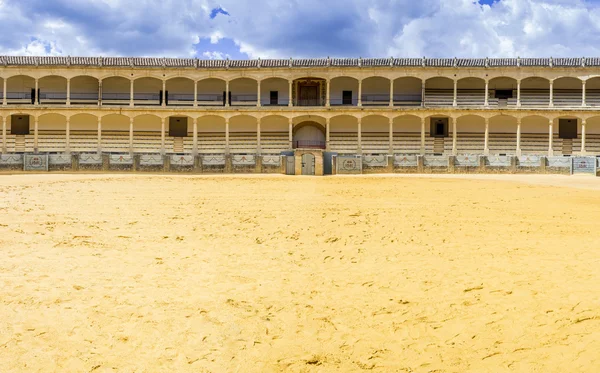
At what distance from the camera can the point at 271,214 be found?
37.4ft

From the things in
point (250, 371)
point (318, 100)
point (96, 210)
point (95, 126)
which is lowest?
point (250, 371)

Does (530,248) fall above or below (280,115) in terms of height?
below

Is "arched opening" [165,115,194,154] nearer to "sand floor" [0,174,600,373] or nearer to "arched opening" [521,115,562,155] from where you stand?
"sand floor" [0,174,600,373]

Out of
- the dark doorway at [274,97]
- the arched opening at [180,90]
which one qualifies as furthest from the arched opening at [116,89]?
the dark doorway at [274,97]

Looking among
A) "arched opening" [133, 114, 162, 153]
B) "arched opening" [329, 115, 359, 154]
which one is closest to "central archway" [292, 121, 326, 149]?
"arched opening" [329, 115, 359, 154]

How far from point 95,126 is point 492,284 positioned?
3455 cm

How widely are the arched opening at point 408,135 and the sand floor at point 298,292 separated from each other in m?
22.9

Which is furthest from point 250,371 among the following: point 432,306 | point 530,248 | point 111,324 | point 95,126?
point 95,126

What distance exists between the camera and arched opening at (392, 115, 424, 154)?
110 ft

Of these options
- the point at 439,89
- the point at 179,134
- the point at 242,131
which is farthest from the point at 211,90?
the point at 439,89

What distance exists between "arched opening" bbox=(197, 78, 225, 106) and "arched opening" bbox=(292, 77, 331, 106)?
5682mm

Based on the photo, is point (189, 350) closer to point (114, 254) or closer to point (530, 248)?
point (114, 254)

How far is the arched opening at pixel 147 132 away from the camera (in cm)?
3416

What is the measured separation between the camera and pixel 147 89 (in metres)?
35.8
